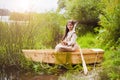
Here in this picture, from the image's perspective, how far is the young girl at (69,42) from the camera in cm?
736

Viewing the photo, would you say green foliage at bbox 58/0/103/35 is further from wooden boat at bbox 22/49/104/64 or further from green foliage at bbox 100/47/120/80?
green foliage at bbox 100/47/120/80

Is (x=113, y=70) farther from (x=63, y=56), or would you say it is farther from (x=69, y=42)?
(x=69, y=42)

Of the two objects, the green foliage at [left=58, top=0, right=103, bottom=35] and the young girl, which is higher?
the green foliage at [left=58, top=0, right=103, bottom=35]

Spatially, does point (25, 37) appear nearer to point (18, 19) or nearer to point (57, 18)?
point (18, 19)

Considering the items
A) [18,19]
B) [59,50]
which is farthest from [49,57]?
[18,19]

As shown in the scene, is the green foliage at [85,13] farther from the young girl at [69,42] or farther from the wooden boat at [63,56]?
the wooden boat at [63,56]

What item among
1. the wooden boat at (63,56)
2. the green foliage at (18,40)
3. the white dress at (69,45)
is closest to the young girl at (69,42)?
the white dress at (69,45)

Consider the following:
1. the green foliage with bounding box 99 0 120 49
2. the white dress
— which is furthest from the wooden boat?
the green foliage with bounding box 99 0 120 49

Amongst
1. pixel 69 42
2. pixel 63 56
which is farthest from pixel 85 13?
pixel 63 56

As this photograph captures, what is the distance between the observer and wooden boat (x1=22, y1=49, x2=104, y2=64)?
23.8ft

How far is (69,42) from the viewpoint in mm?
7543

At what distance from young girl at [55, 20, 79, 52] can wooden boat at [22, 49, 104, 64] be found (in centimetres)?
13

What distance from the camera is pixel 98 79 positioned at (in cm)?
547

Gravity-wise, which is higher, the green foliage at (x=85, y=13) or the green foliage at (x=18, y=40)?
the green foliage at (x=85, y=13)
